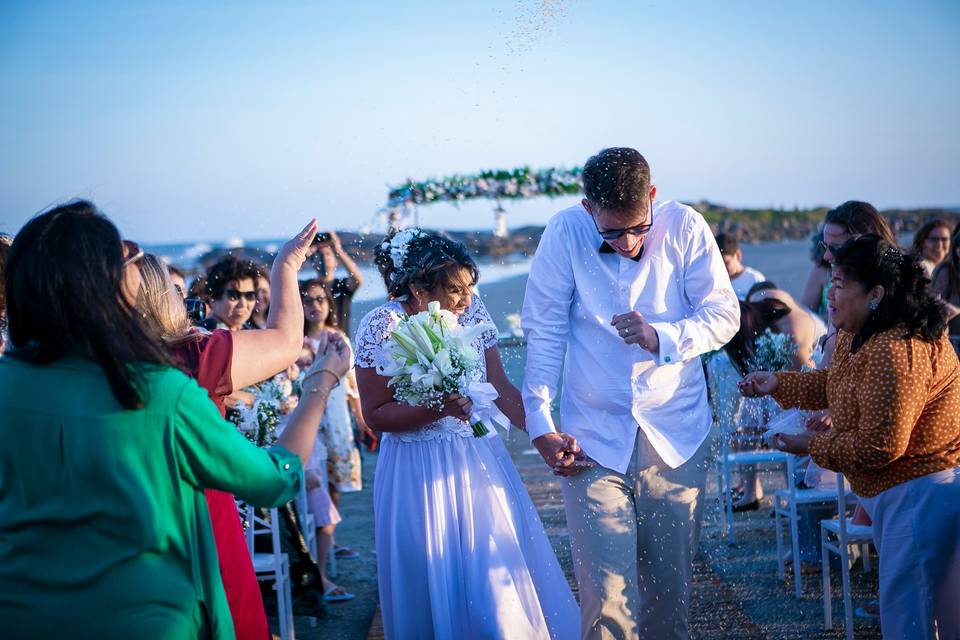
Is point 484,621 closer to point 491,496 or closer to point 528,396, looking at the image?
point 491,496

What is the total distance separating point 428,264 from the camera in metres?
4.26

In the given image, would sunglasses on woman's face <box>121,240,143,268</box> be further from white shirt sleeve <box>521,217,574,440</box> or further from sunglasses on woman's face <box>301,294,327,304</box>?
sunglasses on woman's face <box>301,294,327,304</box>

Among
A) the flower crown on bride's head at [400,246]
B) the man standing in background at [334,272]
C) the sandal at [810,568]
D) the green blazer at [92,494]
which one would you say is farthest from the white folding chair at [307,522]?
the green blazer at [92,494]

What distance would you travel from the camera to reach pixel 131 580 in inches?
90.7

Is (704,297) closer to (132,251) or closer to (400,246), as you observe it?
(400,246)

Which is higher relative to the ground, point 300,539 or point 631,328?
point 631,328

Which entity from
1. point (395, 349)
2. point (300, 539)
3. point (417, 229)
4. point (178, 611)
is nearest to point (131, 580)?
point (178, 611)

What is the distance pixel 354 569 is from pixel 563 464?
4.02 metres

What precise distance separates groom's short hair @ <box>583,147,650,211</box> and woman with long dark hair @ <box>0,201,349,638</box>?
197 centimetres

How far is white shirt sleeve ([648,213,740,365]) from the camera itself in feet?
12.5

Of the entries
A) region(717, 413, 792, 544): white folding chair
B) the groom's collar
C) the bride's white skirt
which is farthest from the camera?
region(717, 413, 792, 544): white folding chair

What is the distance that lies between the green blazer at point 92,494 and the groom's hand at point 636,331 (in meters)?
1.76

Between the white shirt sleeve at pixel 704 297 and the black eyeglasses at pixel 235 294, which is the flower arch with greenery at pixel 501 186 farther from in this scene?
the white shirt sleeve at pixel 704 297

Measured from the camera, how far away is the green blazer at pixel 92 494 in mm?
2244
